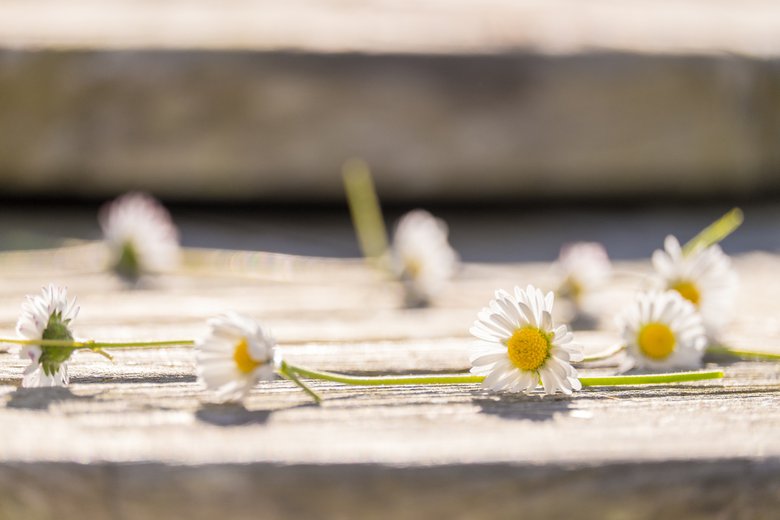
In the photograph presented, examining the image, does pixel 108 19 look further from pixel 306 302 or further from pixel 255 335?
pixel 255 335

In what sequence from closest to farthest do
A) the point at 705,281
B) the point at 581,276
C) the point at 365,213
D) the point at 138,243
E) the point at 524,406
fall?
the point at 524,406, the point at 705,281, the point at 581,276, the point at 138,243, the point at 365,213

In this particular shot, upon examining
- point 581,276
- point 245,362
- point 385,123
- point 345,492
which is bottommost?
point 345,492

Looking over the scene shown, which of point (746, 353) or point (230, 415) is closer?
point (230, 415)

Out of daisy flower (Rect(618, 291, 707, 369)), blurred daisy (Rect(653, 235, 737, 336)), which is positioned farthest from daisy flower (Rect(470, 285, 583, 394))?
blurred daisy (Rect(653, 235, 737, 336))

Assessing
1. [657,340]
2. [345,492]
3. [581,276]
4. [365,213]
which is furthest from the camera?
[365,213]

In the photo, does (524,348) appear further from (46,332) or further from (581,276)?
(581,276)

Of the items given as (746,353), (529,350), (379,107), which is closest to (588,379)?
(529,350)

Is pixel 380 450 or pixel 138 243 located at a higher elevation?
pixel 138 243

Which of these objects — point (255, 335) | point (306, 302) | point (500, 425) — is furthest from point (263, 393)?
point (306, 302)
